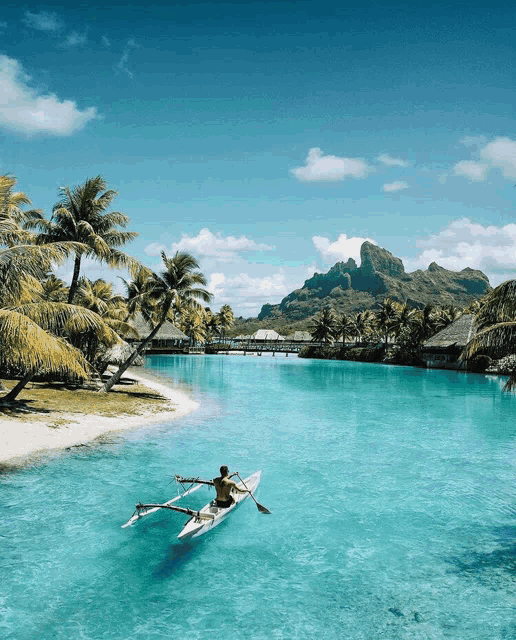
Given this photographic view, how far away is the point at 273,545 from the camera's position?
31.7 feet

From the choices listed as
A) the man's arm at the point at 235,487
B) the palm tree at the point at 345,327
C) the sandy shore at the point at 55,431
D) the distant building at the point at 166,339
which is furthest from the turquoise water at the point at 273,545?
the palm tree at the point at 345,327

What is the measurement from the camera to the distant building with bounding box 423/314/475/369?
178 ft

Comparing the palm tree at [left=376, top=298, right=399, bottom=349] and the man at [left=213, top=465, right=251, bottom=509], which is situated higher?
the palm tree at [left=376, top=298, right=399, bottom=349]

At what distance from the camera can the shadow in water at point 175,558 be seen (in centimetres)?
827

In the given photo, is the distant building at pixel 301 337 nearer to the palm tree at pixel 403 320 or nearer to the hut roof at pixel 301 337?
the hut roof at pixel 301 337

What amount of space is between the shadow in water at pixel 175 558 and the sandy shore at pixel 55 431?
21.6 ft

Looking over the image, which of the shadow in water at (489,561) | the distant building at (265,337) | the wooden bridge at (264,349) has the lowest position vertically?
the shadow in water at (489,561)

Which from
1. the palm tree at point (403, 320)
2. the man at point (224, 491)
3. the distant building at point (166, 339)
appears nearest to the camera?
the man at point (224, 491)

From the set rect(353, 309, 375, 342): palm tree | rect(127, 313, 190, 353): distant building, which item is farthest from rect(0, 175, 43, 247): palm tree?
rect(353, 309, 375, 342): palm tree

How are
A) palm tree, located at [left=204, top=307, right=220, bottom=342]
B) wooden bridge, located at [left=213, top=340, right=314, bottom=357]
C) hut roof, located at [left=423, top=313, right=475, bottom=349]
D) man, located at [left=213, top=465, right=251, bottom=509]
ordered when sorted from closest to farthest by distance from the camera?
man, located at [left=213, top=465, right=251, bottom=509], hut roof, located at [left=423, top=313, right=475, bottom=349], wooden bridge, located at [left=213, top=340, right=314, bottom=357], palm tree, located at [left=204, top=307, right=220, bottom=342]

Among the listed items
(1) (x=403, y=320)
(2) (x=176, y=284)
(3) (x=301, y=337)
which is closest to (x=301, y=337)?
(3) (x=301, y=337)

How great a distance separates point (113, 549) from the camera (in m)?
9.10

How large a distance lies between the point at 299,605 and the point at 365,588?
126cm

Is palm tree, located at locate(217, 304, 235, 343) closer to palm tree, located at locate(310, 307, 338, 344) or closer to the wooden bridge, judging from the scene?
the wooden bridge
